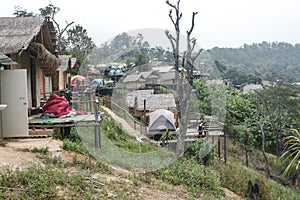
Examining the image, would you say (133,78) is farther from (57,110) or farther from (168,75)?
(57,110)

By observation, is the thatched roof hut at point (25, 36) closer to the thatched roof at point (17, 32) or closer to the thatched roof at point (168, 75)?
the thatched roof at point (17, 32)

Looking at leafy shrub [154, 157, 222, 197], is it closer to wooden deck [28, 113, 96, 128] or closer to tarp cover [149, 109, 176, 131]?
tarp cover [149, 109, 176, 131]

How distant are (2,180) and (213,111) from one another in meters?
4.13

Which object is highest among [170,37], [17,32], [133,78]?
[17,32]

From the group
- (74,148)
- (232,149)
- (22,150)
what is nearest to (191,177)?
(74,148)

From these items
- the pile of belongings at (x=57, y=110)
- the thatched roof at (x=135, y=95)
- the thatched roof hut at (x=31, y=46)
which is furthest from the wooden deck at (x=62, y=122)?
→ the thatched roof hut at (x=31, y=46)

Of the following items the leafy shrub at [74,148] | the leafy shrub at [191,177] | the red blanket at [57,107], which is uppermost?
the red blanket at [57,107]

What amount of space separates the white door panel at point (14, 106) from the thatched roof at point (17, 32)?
1.70 ft

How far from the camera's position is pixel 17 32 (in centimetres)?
709

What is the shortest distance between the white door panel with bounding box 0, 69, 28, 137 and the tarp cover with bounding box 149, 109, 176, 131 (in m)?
2.58

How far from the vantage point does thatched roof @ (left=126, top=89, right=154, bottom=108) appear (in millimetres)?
6680

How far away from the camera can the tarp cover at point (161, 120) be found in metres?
7.00

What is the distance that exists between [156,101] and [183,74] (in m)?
1.29

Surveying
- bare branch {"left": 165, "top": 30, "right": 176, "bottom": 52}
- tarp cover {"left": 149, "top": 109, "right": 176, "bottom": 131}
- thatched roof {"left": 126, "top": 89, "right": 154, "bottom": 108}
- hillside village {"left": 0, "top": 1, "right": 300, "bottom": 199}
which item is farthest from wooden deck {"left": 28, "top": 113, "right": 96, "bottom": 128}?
bare branch {"left": 165, "top": 30, "right": 176, "bottom": 52}
